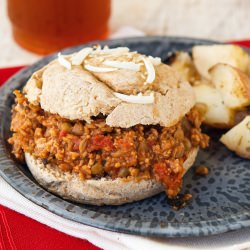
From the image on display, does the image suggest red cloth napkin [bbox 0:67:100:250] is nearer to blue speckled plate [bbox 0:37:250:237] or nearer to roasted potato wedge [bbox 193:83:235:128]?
blue speckled plate [bbox 0:37:250:237]

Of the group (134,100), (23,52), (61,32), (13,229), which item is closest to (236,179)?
(134,100)

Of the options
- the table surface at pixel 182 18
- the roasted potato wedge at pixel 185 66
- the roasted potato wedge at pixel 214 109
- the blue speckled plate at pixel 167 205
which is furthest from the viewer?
the table surface at pixel 182 18

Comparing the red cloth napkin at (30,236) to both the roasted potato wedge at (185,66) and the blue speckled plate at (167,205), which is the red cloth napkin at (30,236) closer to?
the blue speckled plate at (167,205)

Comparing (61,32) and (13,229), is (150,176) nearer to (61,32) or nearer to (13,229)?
(13,229)

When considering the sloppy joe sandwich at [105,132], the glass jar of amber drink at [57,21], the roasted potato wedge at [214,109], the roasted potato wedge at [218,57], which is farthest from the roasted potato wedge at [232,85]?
the glass jar of amber drink at [57,21]

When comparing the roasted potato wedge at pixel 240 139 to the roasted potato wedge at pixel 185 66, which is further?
the roasted potato wedge at pixel 185 66

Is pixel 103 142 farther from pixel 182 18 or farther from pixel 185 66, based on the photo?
pixel 182 18
